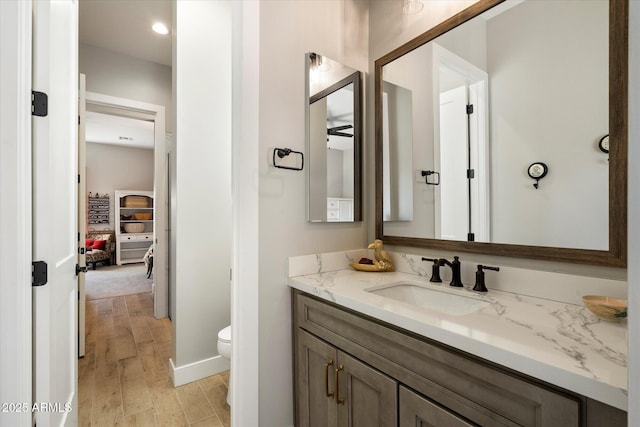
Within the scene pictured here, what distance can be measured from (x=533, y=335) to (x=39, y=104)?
179cm

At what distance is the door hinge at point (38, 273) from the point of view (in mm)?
1062

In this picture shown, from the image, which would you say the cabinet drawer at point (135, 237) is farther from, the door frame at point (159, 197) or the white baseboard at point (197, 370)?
the white baseboard at point (197, 370)

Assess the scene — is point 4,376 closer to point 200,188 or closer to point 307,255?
point 307,255

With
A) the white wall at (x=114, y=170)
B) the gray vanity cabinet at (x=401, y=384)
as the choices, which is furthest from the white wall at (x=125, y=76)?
the white wall at (x=114, y=170)

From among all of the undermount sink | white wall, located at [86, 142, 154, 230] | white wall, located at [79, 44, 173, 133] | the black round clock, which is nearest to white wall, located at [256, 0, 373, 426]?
the undermount sink

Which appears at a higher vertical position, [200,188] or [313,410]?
[200,188]

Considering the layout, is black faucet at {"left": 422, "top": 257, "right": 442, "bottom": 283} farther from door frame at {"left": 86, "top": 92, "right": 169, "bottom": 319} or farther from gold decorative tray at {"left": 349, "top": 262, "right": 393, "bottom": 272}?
door frame at {"left": 86, "top": 92, "right": 169, "bottom": 319}

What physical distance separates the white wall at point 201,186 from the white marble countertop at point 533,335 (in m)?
1.38

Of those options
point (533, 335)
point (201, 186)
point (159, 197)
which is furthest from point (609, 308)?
point (159, 197)

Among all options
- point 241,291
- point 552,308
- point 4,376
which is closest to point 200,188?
point 241,291

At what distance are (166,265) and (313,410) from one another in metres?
2.65

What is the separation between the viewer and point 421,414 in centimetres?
89

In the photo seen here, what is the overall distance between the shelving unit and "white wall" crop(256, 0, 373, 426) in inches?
276

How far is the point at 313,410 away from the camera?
132 cm
